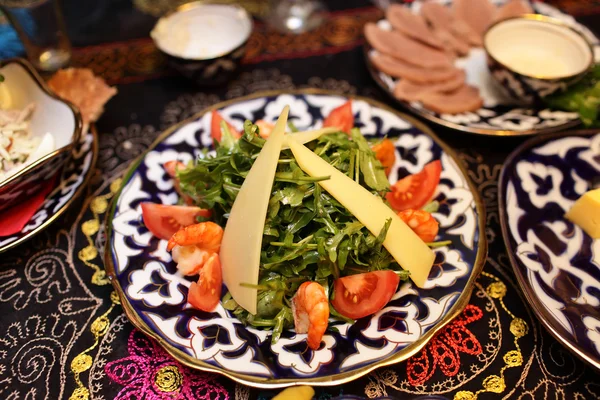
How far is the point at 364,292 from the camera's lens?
1.66m

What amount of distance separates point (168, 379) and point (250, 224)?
600 millimetres

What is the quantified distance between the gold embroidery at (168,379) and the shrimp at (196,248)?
1.11 ft

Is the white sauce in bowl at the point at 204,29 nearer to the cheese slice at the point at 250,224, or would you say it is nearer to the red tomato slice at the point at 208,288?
the cheese slice at the point at 250,224

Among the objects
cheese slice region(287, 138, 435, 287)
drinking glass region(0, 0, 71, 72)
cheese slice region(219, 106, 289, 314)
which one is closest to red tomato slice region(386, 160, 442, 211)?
cheese slice region(287, 138, 435, 287)

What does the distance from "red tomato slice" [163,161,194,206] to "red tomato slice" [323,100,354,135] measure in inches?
28.3

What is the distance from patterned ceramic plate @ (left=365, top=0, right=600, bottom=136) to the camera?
2311 millimetres

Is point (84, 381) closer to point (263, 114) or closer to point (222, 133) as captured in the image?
point (222, 133)

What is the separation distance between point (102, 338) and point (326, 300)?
0.86m

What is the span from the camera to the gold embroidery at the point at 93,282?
1.66 metres

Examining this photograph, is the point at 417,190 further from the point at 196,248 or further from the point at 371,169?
the point at 196,248

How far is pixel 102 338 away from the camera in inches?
69.6

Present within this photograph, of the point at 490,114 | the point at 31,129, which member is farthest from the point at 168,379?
the point at 490,114

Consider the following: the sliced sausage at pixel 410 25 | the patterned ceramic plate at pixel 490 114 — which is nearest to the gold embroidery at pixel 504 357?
the patterned ceramic plate at pixel 490 114

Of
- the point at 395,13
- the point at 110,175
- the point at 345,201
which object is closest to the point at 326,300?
the point at 345,201
